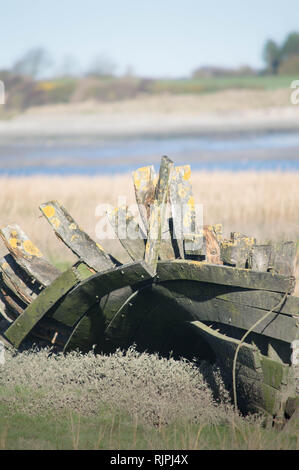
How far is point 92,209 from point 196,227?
1126 cm

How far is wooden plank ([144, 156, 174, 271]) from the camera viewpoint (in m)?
5.07

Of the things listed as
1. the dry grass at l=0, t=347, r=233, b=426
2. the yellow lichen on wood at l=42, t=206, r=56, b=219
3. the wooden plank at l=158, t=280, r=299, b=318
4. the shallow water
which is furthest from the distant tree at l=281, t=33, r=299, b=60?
the wooden plank at l=158, t=280, r=299, b=318

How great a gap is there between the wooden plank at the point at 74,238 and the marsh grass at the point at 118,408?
32.9 inches

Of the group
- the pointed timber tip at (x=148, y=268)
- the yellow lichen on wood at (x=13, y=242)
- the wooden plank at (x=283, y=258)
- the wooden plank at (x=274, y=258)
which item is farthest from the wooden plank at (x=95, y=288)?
the wooden plank at (x=283, y=258)

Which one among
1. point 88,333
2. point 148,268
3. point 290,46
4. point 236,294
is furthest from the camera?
point 290,46

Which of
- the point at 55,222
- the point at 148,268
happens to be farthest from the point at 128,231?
the point at 148,268

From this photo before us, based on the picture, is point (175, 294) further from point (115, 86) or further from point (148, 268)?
point (115, 86)

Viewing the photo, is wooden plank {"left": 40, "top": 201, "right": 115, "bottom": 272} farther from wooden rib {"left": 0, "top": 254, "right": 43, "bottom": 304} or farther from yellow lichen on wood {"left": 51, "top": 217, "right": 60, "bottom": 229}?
wooden rib {"left": 0, "top": 254, "right": 43, "bottom": 304}

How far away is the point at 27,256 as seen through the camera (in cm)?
601

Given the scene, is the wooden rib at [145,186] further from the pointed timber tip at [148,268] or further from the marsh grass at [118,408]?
the marsh grass at [118,408]

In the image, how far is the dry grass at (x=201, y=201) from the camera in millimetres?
13906

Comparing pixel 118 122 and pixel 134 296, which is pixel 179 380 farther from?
pixel 118 122

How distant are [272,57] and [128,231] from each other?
10021cm
